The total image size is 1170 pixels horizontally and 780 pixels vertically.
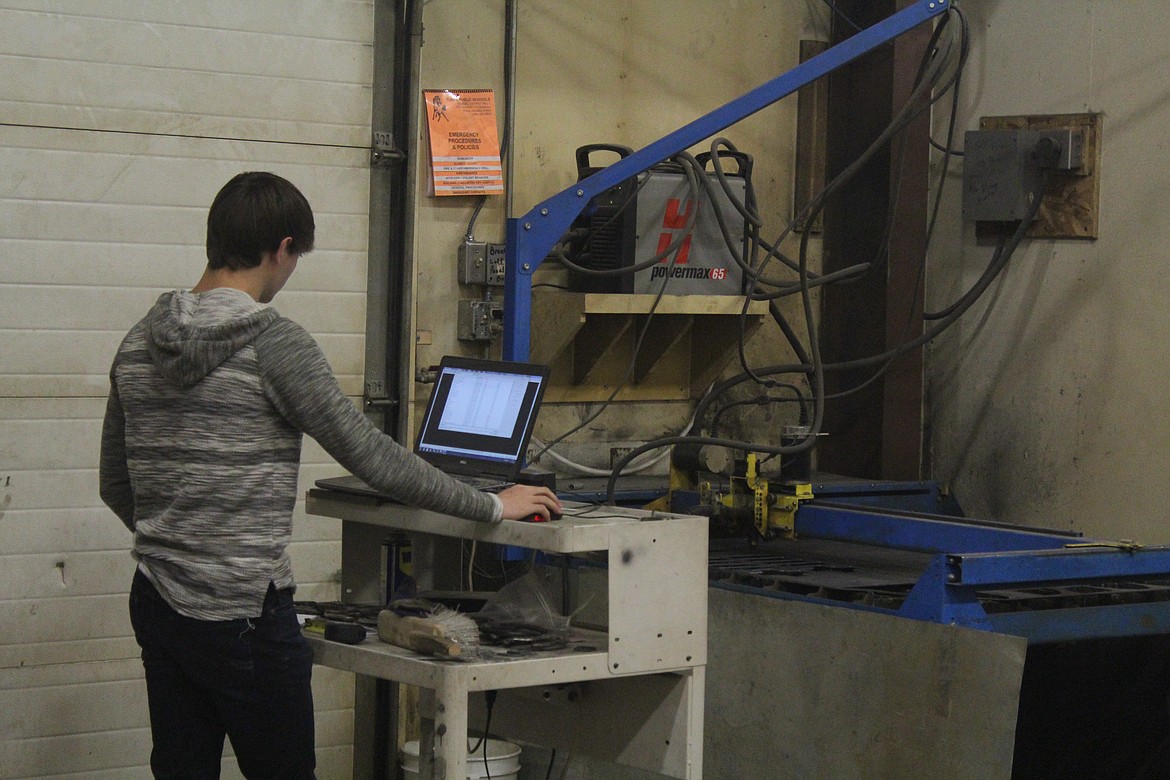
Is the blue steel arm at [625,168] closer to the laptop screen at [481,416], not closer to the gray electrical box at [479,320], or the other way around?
Result: the gray electrical box at [479,320]

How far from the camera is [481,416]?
2.26m

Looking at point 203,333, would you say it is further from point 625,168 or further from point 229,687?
point 625,168

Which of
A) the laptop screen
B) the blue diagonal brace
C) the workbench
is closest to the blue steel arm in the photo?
the laptop screen

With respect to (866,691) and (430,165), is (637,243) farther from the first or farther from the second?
(866,691)

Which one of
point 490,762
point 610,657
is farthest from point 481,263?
point 610,657

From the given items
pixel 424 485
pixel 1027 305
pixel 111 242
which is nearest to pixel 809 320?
pixel 1027 305

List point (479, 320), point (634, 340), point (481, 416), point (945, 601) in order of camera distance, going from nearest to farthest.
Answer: point (481, 416) → point (945, 601) → point (479, 320) → point (634, 340)

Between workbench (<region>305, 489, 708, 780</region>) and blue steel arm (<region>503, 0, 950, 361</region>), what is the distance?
94 centimetres

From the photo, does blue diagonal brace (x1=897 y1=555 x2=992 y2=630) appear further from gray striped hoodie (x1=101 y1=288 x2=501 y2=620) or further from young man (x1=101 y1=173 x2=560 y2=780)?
gray striped hoodie (x1=101 y1=288 x2=501 y2=620)

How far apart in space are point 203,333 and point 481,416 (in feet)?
1.84

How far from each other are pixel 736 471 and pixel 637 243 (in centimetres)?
64

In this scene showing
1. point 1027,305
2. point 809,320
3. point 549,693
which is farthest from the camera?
point 1027,305

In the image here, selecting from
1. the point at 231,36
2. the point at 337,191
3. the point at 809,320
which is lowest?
the point at 809,320

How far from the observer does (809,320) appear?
313cm
